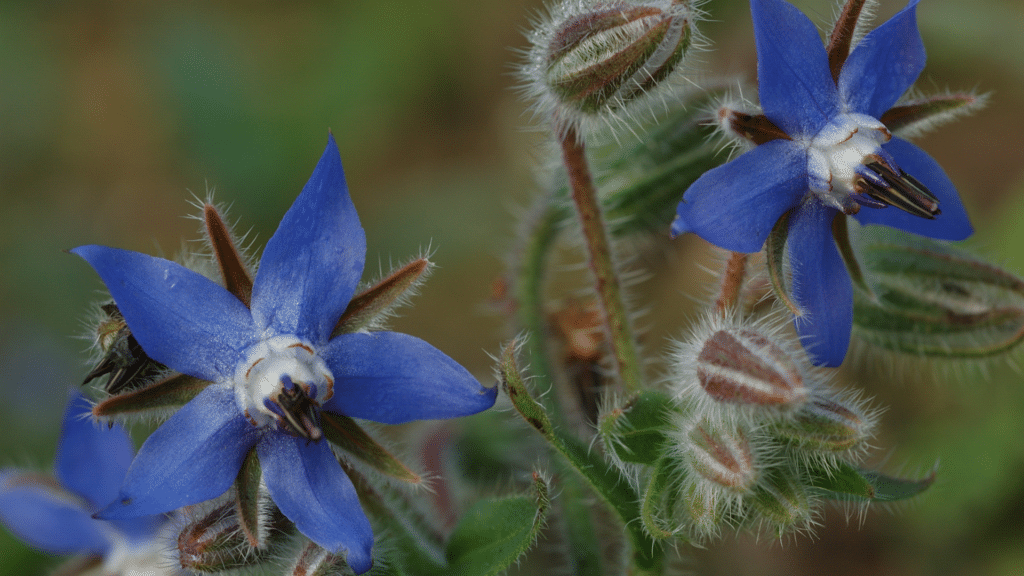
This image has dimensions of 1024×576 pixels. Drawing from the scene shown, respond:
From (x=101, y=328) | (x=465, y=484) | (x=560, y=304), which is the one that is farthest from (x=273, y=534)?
(x=560, y=304)

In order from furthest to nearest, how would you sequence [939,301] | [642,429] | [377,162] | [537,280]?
[377,162]
[537,280]
[939,301]
[642,429]

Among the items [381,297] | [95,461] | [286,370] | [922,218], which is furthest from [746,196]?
[95,461]

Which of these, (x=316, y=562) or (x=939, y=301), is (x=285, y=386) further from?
(x=939, y=301)

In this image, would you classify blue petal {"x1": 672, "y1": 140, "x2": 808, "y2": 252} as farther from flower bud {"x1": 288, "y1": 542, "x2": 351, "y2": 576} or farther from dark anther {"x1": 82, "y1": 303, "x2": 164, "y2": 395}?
dark anther {"x1": 82, "y1": 303, "x2": 164, "y2": 395}

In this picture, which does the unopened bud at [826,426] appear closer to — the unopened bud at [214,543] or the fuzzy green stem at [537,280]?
the fuzzy green stem at [537,280]

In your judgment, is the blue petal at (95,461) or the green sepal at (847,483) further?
the blue petal at (95,461)

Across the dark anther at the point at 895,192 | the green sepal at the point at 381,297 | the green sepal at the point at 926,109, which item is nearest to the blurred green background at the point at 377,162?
the green sepal at the point at 926,109
